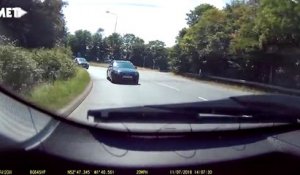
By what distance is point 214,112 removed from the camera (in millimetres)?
3793

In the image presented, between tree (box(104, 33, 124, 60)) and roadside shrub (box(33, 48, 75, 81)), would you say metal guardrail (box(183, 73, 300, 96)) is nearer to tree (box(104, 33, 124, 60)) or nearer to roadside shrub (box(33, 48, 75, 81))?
tree (box(104, 33, 124, 60))

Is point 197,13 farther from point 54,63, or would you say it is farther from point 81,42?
point 54,63

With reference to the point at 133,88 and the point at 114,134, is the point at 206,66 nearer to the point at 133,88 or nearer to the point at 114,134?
the point at 133,88

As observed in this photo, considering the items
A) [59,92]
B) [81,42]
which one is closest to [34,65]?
[59,92]

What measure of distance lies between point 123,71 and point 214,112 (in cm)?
93

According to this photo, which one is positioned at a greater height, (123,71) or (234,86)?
(123,71)

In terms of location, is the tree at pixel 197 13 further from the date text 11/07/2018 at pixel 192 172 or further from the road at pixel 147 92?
the date text 11/07/2018 at pixel 192 172

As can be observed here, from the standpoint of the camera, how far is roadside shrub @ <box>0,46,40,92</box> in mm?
4062

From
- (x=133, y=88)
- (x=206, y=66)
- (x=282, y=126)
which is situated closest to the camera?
(x=282, y=126)

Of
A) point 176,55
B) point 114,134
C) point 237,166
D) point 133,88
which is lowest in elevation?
point 237,166

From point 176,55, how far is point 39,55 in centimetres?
127

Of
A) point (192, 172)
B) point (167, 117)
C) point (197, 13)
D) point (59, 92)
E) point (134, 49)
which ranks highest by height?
point (197, 13)

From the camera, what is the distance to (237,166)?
11.8 ft

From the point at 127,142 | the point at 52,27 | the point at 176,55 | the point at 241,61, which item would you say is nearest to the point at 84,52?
the point at 52,27
